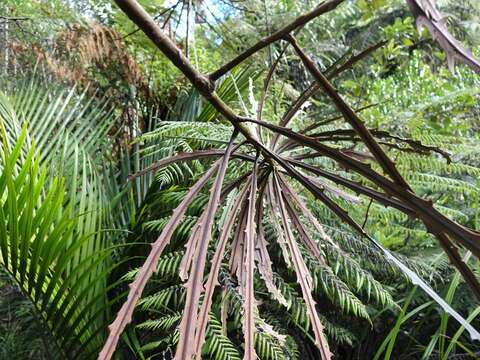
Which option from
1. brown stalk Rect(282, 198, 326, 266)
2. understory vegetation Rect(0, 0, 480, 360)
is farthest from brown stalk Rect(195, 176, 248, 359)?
brown stalk Rect(282, 198, 326, 266)

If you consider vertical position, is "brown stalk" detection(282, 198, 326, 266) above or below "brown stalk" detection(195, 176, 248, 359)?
below

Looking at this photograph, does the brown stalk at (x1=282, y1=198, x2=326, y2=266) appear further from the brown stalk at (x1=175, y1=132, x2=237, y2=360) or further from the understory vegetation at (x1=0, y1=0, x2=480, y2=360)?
the brown stalk at (x1=175, y1=132, x2=237, y2=360)

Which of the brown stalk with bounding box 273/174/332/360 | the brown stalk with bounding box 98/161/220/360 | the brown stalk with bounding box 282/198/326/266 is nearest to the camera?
the brown stalk with bounding box 98/161/220/360

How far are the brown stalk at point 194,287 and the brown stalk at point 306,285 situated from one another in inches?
4.7

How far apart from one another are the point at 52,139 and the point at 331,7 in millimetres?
1345

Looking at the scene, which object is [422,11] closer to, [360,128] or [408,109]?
[360,128]

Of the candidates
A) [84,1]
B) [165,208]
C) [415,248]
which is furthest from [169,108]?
[84,1]

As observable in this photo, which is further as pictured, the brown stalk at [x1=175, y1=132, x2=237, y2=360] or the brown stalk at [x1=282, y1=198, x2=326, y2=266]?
the brown stalk at [x1=282, y1=198, x2=326, y2=266]

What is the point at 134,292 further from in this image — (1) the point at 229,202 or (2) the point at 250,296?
(1) the point at 229,202

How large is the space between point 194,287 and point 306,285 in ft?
0.47

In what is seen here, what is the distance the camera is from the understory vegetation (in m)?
0.34

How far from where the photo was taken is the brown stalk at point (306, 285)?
0.40 meters

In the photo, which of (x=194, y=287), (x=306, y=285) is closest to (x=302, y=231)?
(x=306, y=285)

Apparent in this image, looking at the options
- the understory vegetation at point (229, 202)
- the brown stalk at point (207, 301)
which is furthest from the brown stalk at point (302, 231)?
the brown stalk at point (207, 301)
